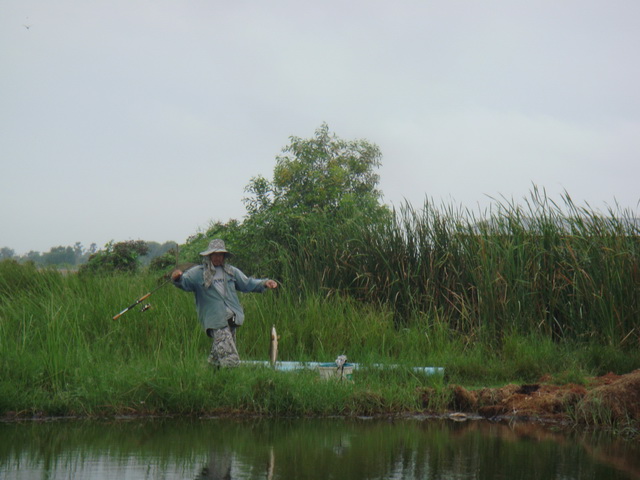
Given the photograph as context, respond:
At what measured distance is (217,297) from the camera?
10984 mm

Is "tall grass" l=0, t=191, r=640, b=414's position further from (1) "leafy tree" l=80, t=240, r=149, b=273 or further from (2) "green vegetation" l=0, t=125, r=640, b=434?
(1) "leafy tree" l=80, t=240, r=149, b=273

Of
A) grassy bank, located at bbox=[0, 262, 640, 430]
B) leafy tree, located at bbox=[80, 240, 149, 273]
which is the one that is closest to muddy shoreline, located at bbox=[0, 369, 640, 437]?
grassy bank, located at bbox=[0, 262, 640, 430]

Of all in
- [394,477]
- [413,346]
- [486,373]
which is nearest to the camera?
[394,477]

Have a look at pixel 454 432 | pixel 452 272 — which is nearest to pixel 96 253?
pixel 452 272

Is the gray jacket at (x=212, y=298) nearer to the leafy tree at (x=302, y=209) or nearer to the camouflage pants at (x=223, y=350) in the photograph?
the camouflage pants at (x=223, y=350)

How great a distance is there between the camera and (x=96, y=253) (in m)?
28.7

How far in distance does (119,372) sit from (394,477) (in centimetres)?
460

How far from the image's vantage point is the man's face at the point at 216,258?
1115cm

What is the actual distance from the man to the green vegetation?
390 millimetres

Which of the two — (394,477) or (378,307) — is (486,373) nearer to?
(378,307)

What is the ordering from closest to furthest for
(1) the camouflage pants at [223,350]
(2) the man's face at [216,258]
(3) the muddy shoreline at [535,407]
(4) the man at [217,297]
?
(3) the muddy shoreline at [535,407], (1) the camouflage pants at [223,350], (4) the man at [217,297], (2) the man's face at [216,258]

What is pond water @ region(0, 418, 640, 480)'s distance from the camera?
22.3 feet

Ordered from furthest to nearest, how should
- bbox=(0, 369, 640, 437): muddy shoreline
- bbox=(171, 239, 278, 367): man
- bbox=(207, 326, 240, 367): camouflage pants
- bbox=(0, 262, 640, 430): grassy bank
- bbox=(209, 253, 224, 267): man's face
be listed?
bbox=(209, 253, 224, 267): man's face
bbox=(171, 239, 278, 367): man
bbox=(207, 326, 240, 367): camouflage pants
bbox=(0, 262, 640, 430): grassy bank
bbox=(0, 369, 640, 437): muddy shoreline

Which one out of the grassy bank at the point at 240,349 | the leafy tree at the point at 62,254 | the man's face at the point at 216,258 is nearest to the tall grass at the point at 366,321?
the grassy bank at the point at 240,349
